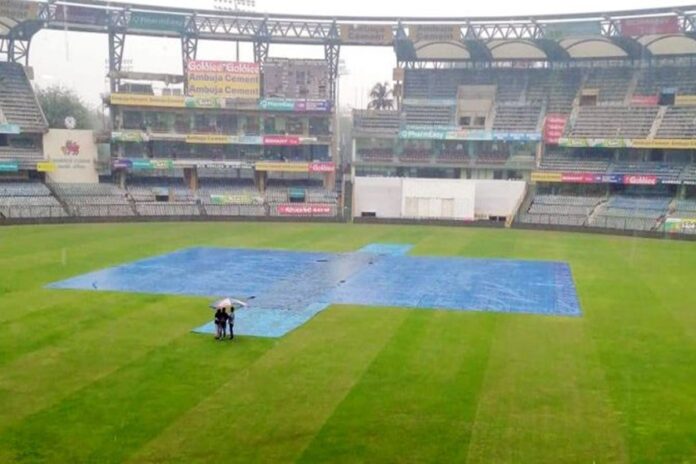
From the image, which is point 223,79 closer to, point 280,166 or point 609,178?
point 280,166

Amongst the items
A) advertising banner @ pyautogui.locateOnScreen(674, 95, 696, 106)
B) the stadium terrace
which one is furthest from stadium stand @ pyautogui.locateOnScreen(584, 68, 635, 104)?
advertising banner @ pyautogui.locateOnScreen(674, 95, 696, 106)

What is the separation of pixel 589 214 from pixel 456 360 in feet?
136

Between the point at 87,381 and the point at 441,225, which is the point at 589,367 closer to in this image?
the point at 87,381

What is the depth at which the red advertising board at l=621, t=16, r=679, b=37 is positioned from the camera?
56469 millimetres

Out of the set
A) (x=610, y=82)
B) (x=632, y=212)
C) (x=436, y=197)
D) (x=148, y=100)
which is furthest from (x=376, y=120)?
(x=632, y=212)

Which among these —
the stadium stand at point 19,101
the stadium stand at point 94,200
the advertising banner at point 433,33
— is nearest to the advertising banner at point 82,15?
the stadium stand at point 19,101

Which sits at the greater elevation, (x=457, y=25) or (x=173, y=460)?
(x=457, y=25)

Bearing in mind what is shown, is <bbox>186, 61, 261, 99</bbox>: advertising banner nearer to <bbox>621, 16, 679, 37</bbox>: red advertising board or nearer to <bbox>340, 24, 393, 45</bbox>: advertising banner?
<bbox>340, 24, 393, 45</bbox>: advertising banner

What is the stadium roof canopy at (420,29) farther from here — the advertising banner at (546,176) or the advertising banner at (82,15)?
the advertising banner at (546,176)

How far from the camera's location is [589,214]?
5494cm

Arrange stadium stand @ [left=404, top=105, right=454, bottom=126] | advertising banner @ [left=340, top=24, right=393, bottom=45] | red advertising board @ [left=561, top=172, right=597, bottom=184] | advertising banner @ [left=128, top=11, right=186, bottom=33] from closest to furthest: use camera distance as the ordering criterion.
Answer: red advertising board @ [left=561, top=172, right=597, bottom=184], advertising banner @ [left=128, top=11, right=186, bottom=33], advertising banner @ [left=340, top=24, right=393, bottom=45], stadium stand @ [left=404, top=105, right=454, bottom=126]

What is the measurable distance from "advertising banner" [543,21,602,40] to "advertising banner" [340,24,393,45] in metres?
14.6

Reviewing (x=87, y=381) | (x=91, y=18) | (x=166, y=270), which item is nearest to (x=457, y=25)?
(x=91, y=18)

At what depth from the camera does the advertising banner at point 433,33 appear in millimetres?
63219
